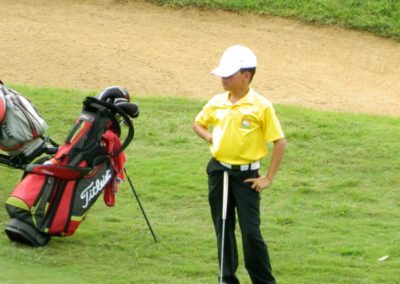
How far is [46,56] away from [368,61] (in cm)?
466

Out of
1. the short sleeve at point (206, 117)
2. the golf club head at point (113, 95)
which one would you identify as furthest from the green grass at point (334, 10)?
the short sleeve at point (206, 117)

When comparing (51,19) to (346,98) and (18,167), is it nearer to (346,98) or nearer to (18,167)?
(346,98)

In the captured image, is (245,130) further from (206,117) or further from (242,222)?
(242,222)

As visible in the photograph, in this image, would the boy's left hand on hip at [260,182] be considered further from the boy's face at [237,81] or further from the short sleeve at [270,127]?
the boy's face at [237,81]

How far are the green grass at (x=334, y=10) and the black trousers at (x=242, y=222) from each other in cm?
1011

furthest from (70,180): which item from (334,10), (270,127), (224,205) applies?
(334,10)

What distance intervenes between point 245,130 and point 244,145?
0.10 m

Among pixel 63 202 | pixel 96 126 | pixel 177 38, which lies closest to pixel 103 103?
pixel 96 126

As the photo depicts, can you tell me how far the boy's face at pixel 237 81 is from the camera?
703cm

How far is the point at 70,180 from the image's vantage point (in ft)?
26.9

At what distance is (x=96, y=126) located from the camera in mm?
8289

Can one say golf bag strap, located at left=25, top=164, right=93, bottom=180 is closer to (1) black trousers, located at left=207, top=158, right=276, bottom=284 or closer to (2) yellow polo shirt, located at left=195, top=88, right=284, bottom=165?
(1) black trousers, located at left=207, top=158, right=276, bottom=284

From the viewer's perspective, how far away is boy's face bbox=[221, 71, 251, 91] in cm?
703

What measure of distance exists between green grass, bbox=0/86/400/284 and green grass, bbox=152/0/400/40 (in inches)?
179
